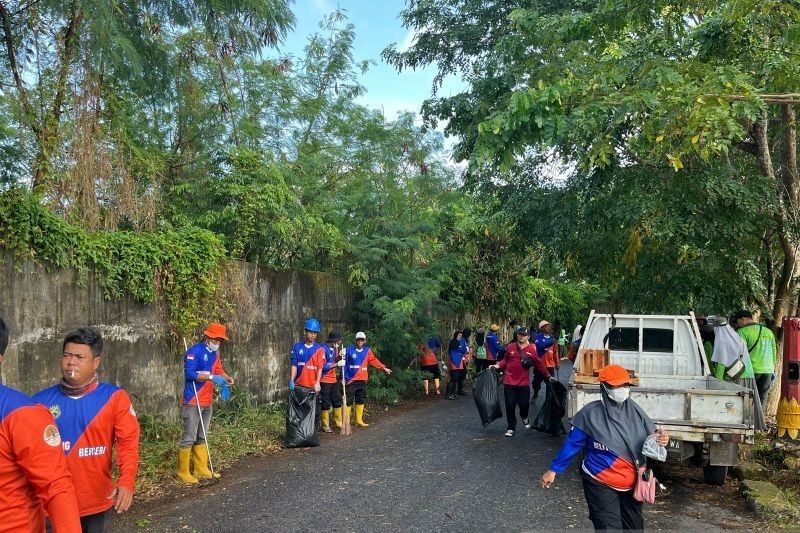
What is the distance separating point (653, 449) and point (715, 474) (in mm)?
3822

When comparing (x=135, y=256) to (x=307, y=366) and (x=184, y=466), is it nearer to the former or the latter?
(x=184, y=466)

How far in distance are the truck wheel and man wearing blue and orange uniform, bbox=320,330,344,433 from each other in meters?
5.74

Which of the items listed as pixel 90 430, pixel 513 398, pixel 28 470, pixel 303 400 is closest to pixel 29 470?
pixel 28 470

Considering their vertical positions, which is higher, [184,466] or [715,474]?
[184,466]

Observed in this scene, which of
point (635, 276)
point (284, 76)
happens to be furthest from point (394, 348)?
point (284, 76)

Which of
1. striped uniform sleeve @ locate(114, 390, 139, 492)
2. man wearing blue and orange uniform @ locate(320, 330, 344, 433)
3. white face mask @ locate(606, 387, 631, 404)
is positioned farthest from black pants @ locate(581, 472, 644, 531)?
man wearing blue and orange uniform @ locate(320, 330, 344, 433)

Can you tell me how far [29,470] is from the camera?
2656mm

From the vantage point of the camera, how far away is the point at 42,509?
2865 mm

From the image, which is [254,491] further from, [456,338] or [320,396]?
[456,338]

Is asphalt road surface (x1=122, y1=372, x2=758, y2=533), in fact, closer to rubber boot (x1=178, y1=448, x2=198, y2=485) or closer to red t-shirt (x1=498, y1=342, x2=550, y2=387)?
rubber boot (x1=178, y1=448, x2=198, y2=485)

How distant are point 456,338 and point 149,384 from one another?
8488 millimetres

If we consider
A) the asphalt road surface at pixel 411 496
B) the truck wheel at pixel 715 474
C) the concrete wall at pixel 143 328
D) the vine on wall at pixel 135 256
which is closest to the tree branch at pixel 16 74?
the vine on wall at pixel 135 256

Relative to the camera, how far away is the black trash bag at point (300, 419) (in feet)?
31.5

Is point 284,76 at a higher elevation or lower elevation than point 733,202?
higher
